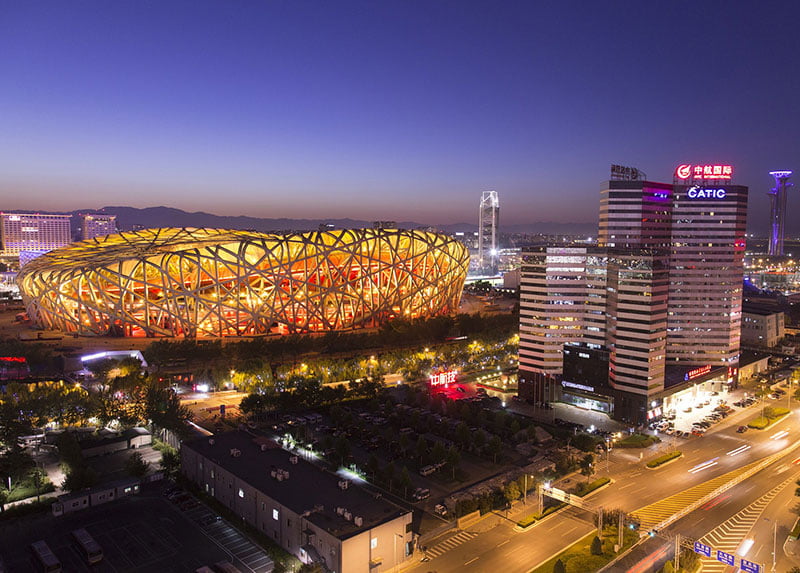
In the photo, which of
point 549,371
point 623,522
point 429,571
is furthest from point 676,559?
point 549,371

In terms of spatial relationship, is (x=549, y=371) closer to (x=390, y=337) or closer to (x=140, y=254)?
(x=390, y=337)

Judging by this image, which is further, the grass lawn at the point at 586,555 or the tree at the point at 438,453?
the tree at the point at 438,453

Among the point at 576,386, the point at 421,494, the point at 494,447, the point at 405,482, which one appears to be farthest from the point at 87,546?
the point at 576,386

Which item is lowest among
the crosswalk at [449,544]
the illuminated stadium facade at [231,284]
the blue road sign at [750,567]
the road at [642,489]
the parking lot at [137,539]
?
the crosswalk at [449,544]

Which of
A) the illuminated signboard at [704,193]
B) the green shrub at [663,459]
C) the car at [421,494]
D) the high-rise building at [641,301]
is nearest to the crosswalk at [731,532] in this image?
the green shrub at [663,459]

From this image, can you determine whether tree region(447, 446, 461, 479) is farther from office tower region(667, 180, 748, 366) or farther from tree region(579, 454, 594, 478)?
office tower region(667, 180, 748, 366)

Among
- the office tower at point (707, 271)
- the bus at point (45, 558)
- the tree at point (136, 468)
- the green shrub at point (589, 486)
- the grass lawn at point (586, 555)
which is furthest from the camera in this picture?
the office tower at point (707, 271)

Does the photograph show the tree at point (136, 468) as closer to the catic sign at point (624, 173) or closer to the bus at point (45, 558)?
the bus at point (45, 558)
